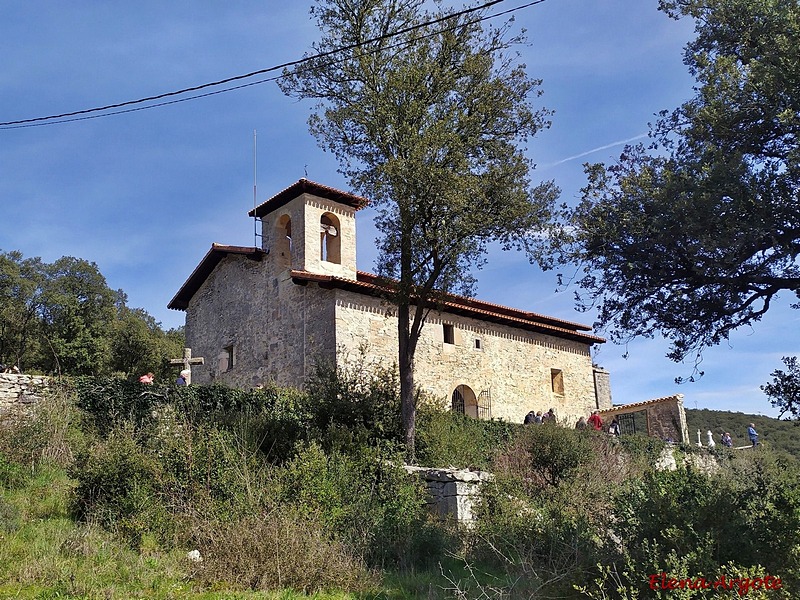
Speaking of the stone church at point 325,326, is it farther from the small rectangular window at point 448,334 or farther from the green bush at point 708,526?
the green bush at point 708,526

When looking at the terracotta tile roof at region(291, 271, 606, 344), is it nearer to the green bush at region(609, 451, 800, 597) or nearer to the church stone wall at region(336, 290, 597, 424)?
the church stone wall at region(336, 290, 597, 424)

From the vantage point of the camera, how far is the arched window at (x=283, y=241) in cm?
2388

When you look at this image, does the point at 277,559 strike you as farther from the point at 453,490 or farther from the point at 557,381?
the point at 557,381

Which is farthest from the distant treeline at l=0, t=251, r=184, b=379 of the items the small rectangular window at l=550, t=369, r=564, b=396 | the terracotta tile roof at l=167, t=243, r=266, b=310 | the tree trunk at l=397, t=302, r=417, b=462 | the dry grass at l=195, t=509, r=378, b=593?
the dry grass at l=195, t=509, r=378, b=593

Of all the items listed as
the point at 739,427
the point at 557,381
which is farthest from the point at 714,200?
the point at 739,427

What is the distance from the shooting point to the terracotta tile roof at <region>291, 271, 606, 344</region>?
21.7 metres

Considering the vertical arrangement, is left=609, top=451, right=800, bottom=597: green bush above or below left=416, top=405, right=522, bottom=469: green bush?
below

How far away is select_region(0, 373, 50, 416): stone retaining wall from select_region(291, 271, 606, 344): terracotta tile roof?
27.4 feet

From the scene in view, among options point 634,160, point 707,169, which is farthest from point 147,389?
point 707,169

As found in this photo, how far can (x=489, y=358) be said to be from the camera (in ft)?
84.1

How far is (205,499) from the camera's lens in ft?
33.6

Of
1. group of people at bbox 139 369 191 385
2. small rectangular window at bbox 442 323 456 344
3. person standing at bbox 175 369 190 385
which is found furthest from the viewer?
small rectangular window at bbox 442 323 456 344

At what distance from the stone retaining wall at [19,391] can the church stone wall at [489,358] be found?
28.9ft

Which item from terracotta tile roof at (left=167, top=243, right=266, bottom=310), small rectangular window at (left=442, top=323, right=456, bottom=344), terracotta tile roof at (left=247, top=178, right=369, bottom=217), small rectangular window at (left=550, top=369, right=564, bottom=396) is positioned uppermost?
terracotta tile roof at (left=247, top=178, right=369, bottom=217)
